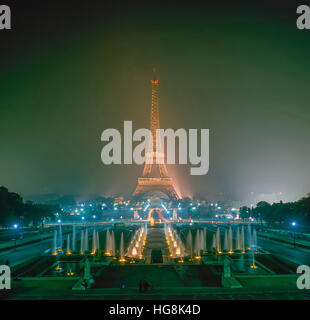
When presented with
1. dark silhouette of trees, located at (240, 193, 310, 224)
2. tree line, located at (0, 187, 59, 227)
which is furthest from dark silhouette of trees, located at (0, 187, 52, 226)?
dark silhouette of trees, located at (240, 193, 310, 224)

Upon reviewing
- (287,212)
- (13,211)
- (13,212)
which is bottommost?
(287,212)

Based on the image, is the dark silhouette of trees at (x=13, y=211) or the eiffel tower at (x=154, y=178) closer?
the dark silhouette of trees at (x=13, y=211)

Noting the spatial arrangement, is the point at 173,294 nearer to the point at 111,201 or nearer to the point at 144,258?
the point at 144,258

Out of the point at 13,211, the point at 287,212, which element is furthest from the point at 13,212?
the point at 287,212

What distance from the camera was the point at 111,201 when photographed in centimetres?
11050

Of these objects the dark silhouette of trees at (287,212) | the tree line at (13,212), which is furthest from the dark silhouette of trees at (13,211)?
the dark silhouette of trees at (287,212)

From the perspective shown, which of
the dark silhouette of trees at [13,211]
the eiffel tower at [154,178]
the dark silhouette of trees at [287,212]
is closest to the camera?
the dark silhouette of trees at [13,211]

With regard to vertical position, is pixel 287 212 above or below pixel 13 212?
below

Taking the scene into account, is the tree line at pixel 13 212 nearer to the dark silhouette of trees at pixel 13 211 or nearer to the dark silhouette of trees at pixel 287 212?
the dark silhouette of trees at pixel 13 211

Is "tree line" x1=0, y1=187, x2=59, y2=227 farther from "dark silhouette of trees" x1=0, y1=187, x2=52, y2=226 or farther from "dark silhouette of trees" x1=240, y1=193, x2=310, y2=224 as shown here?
"dark silhouette of trees" x1=240, y1=193, x2=310, y2=224

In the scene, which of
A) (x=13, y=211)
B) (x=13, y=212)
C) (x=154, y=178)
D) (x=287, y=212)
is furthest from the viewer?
(x=154, y=178)

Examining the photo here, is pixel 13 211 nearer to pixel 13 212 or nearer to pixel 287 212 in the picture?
pixel 13 212

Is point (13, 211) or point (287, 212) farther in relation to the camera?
point (287, 212)
